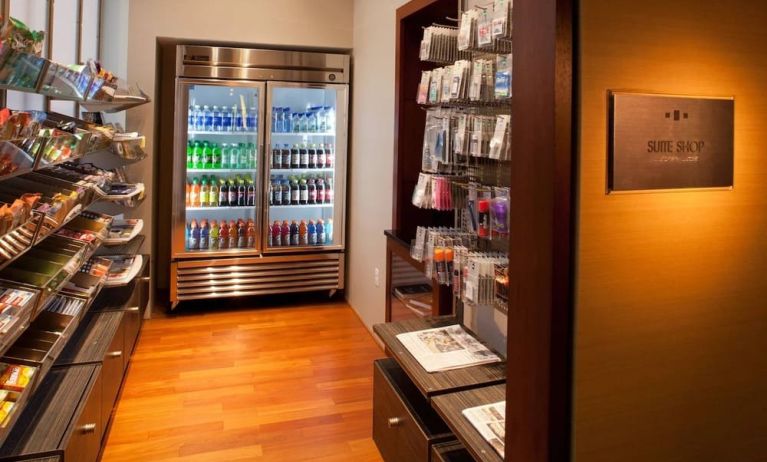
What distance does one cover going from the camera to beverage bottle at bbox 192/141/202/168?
4.95 meters

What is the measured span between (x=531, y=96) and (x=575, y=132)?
0.15m

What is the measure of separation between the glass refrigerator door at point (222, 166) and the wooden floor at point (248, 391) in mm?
647

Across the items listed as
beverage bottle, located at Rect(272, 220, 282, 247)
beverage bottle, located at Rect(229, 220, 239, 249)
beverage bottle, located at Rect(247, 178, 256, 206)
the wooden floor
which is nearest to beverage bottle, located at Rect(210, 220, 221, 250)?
beverage bottle, located at Rect(229, 220, 239, 249)

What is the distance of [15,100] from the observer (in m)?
2.84

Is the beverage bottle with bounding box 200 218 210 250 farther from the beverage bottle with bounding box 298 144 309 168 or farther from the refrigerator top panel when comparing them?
the refrigerator top panel

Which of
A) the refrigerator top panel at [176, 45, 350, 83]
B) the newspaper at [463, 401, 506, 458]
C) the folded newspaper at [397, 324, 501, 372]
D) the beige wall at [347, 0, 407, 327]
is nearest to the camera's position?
the newspaper at [463, 401, 506, 458]

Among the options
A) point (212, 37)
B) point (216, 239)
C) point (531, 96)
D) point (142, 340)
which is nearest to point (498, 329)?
point (531, 96)

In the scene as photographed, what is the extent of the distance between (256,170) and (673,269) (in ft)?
13.3

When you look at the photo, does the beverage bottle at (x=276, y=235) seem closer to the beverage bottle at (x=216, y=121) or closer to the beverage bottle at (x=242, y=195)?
Answer: the beverage bottle at (x=242, y=195)

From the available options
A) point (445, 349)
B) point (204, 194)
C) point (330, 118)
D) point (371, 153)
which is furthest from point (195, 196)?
point (445, 349)

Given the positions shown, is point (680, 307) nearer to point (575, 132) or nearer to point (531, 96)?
point (575, 132)

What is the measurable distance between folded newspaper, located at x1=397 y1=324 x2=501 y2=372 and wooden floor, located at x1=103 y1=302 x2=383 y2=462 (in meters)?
0.67

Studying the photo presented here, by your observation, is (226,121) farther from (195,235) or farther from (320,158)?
(195,235)

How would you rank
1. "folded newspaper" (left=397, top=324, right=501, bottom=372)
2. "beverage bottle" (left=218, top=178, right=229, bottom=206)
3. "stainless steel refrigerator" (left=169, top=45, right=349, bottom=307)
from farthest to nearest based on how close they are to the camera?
"beverage bottle" (left=218, top=178, right=229, bottom=206), "stainless steel refrigerator" (left=169, top=45, right=349, bottom=307), "folded newspaper" (left=397, top=324, right=501, bottom=372)
